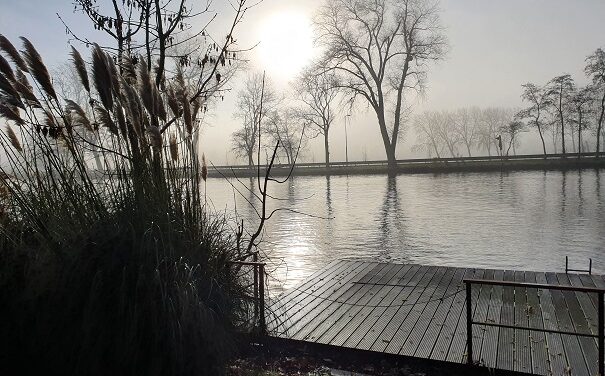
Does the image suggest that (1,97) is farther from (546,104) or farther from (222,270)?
(546,104)

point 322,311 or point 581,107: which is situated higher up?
point 581,107

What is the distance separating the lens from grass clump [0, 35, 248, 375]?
2775 millimetres

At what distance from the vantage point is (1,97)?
3.39 metres

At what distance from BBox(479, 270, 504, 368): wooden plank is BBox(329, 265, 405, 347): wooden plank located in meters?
1.08

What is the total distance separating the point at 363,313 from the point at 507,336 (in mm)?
1433

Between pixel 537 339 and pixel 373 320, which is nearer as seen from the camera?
pixel 537 339

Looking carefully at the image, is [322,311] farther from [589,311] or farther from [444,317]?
[589,311]

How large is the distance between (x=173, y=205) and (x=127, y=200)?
35 centimetres

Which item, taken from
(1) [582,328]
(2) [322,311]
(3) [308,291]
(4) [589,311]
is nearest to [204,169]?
(2) [322,311]

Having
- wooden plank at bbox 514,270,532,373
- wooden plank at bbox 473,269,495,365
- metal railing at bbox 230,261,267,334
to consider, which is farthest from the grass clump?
wooden plank at bbox 514,270,532,373

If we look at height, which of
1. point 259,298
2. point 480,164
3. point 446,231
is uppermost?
point 480,164

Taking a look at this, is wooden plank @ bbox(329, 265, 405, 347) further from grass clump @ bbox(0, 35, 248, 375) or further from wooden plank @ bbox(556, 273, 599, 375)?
wooden plank @ bbox(556, 273, 599, 375)

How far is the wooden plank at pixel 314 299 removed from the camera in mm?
4742

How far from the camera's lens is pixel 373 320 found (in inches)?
190
